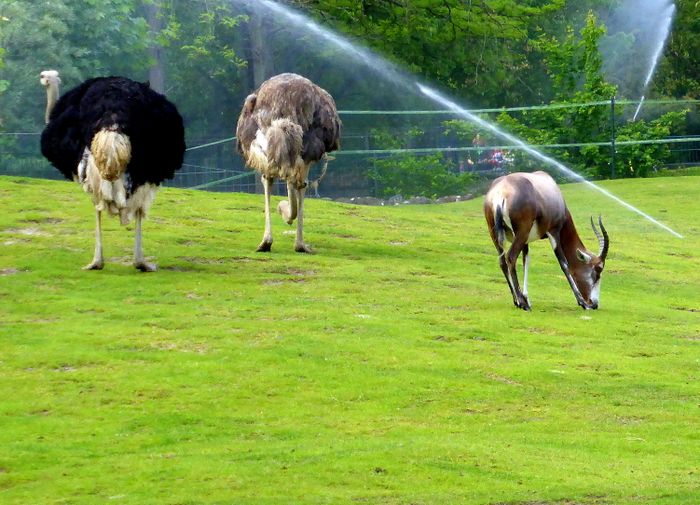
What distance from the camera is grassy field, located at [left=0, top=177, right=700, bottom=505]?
11.0m

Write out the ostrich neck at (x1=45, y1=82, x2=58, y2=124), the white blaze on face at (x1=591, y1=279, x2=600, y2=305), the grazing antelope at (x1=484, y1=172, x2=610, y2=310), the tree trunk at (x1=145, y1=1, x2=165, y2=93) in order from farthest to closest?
the tree trunk at (x1=145, y1=1, x2=165, y2=93) < the ostrich neck at (x1=45, y1=82, x2=58, y2=124) < the white blaze on face at (x1=591, y1=279, x2=600, y2=305) < the grazing antelope at (x1=484, y1=172, x2=610, y2=310)

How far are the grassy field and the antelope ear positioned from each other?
0.67 m

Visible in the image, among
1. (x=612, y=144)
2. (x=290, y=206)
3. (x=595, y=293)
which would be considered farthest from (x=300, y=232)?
(x=612, y=144)

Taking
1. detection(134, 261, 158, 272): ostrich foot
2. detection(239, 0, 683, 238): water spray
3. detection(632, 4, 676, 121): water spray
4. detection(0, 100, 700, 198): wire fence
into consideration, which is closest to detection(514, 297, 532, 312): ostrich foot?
detection(134, 261, 158, 272): ostrich foot

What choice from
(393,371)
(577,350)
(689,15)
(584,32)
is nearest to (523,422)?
(393,371)

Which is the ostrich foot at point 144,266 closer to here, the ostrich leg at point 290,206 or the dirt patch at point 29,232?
the ostrich leg at point 290,206

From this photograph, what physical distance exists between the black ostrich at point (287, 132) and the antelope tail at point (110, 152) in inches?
122

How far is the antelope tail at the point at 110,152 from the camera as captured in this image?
18.3 meters

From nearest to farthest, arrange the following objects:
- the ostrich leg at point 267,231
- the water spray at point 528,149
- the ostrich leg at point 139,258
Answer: the ostrich leg at point 139,258, the ostrich leg at point 267,231, the water spray at point 528,149

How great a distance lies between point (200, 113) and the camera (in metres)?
51.9

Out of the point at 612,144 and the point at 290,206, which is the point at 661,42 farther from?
the point at 290,206

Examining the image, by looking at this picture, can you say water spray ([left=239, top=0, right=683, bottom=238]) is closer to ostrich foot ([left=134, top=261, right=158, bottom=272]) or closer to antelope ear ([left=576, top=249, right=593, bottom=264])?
antelope ear ([left=576, top=249, right=593, bottom=264])

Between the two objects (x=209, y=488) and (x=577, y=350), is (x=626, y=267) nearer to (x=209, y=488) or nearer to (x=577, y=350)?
(x=577, y=350)

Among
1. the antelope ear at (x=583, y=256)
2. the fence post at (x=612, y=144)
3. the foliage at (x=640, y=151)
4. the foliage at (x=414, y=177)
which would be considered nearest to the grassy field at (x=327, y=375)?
the antelope ear at (x=583, y=256)
